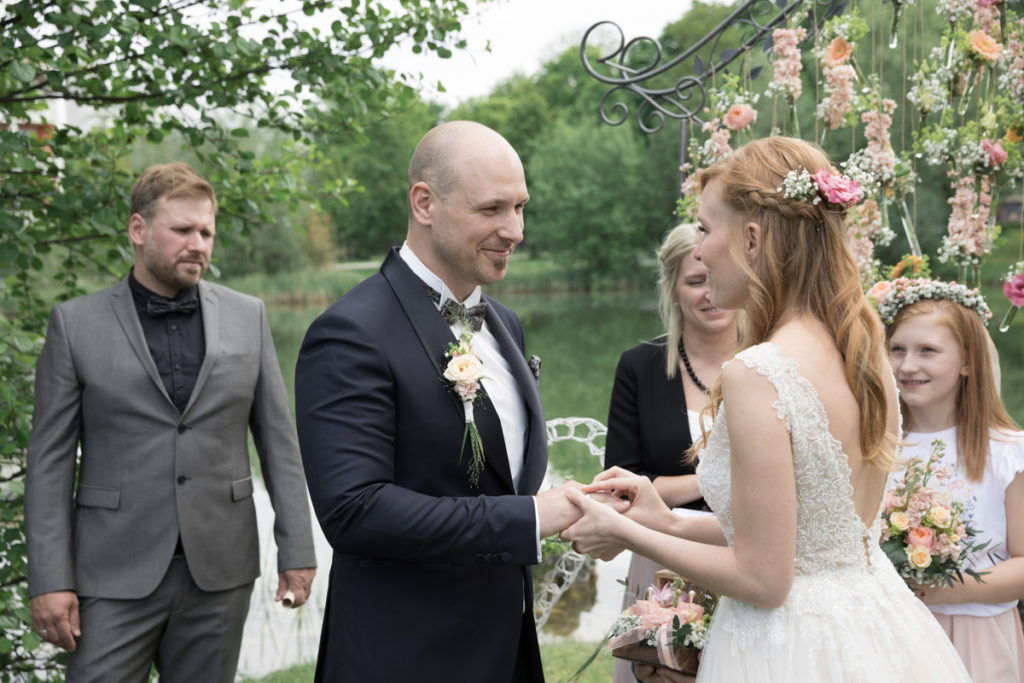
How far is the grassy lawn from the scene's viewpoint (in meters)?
5.91

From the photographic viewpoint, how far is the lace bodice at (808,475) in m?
2.24

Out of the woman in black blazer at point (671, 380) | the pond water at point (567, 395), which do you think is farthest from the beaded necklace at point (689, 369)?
the pond water at point (567, 395)

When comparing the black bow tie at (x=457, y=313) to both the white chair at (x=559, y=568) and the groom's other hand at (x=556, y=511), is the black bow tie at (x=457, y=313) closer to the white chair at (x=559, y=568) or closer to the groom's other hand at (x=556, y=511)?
the groom's other hand at (x=556, y=511)

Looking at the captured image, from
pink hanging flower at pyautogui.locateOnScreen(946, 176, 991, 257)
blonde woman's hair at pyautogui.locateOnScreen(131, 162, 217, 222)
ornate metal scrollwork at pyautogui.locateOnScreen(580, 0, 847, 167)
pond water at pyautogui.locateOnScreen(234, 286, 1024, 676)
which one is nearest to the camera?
blonde woman's hair at pyautogui.locateOnScreen(131, 162, 217, 222)

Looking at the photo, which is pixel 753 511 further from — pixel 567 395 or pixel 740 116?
pixel 567 395

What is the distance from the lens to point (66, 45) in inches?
151

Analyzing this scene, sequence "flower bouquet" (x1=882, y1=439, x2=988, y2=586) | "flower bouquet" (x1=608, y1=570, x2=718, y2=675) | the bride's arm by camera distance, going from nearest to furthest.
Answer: the bride's arm < "flower bouquet" (x1=608, y1=570, x2=718, y2=675) < "flower bouquet" (x1=882, y1=439, x2=988, y2=586)

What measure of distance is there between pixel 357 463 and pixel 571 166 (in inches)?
1718

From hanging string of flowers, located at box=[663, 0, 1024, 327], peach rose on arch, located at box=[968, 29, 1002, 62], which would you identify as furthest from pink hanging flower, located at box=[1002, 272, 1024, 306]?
peach rose on arch, located at box=[968, 29, 1002, 62]

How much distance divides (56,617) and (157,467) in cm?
63

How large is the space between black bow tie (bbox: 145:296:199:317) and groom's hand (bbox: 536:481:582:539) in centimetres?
202

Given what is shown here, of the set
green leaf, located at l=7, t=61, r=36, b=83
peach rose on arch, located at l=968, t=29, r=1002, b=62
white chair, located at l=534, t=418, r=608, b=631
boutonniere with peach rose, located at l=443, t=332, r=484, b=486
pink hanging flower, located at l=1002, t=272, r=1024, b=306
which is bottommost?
white chair, located at l=534, t=418, r=608, b=631

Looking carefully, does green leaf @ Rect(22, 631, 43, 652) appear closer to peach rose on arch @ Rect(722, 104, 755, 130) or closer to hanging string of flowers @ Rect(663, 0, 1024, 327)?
hanging string of flowers @ Rect(663, 0, 1024, 327)

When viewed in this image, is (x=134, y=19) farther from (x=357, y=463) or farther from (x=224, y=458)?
(x=357, y=463)
